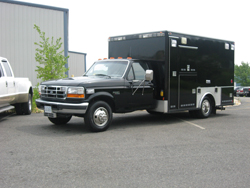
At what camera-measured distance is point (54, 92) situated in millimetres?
7789

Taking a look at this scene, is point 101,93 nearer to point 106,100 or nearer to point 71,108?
point 106,100

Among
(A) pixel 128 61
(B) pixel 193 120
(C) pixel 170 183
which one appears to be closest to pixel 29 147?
(C) pixel 170 183

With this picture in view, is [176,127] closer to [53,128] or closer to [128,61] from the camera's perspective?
[128,61]

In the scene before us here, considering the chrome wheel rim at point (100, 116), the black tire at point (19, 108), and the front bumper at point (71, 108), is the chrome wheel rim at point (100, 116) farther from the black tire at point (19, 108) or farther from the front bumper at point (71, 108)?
the black tire at point (19, 108)

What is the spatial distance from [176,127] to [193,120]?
1806 millimetres

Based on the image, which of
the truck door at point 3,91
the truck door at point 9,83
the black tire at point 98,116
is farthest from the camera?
the truck door at point 9,83

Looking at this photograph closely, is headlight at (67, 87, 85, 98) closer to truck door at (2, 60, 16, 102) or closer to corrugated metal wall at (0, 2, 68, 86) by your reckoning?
truck door at (2, 60, 16, 102)

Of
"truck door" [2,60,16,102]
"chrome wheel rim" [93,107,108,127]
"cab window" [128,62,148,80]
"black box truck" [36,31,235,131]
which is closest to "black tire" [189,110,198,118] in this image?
"black box truck" [36,31,235,131]

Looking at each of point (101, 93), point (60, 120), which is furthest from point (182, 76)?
point (60, 120)

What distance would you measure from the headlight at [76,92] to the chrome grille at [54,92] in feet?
0.45

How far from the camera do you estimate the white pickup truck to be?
30.2ft

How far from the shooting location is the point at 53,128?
27.1ft

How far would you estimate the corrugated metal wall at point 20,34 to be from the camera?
18.5m

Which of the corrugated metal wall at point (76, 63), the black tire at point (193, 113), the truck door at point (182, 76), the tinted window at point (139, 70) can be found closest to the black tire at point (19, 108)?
the tinted window at point (139, 70)
